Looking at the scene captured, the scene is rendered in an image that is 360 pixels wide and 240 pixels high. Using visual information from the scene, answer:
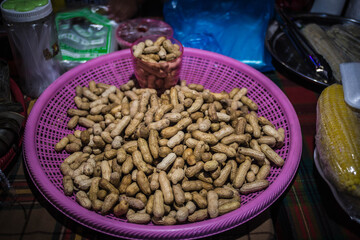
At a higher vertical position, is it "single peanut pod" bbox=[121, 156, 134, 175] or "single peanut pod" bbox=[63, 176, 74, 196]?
"single peanut pod" bbox=[121, 156, 134, 175]

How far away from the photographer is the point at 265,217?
106cm

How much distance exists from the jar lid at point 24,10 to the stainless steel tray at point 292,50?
1.32 meters

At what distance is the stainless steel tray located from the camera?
5.24 ft

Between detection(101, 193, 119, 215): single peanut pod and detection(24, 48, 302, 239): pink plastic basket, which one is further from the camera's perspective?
detection(101, 193, 119, 215): single peanut pod

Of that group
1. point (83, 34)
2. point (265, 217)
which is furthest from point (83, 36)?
point (265, 217)

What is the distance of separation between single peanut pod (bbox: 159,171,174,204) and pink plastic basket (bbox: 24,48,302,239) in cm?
18

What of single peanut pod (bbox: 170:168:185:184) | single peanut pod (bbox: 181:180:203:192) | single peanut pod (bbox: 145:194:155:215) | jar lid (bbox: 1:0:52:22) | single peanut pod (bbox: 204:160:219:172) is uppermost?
jar lid (bbox: 1:0:52:22)

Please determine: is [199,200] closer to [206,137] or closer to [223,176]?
[223,176]

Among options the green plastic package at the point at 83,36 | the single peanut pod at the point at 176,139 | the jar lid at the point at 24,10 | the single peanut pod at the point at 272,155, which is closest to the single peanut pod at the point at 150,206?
the single peanut pod at the point at 176,139

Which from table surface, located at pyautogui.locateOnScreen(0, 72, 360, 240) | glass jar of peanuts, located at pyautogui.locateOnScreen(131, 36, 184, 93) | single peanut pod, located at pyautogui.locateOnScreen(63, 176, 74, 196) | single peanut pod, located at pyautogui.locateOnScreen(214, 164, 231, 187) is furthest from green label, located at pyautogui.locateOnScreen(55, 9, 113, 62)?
single peanut pod, located at pyautogui.locateOnScreen(214, 164, 231, 187)

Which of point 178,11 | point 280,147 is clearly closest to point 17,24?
point 178,11

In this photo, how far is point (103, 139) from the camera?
126 centimetres

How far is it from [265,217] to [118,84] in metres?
1.10

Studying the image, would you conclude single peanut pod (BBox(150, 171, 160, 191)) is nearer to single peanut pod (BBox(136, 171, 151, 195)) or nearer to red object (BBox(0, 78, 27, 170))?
single peanut pod (BBox(136, 171, 151, 195))
